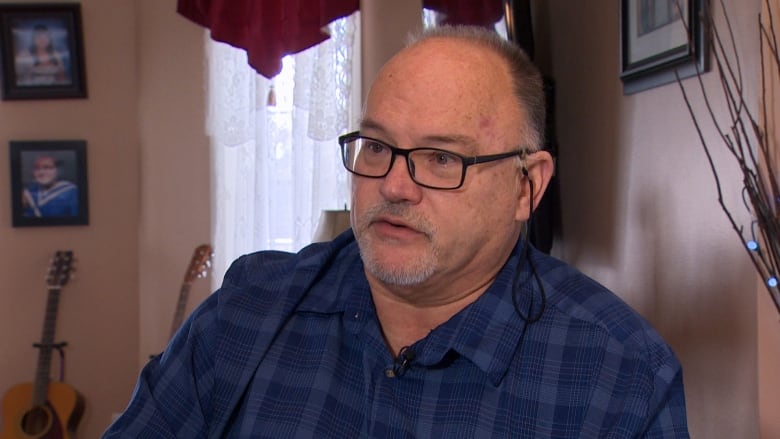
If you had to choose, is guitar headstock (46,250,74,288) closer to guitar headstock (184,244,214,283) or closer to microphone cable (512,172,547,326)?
guitar headstock (184,244,214,283)

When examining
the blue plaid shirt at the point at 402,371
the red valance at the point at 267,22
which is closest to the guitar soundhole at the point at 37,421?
the red valance at the point at 267,22

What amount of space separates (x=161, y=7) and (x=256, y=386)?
261 centimetres

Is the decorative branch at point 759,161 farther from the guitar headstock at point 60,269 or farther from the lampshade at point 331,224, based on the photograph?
the guitar headstock at point 60,269

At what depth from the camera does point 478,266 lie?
3.88 feet

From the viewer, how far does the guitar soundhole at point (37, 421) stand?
3262 millimetres

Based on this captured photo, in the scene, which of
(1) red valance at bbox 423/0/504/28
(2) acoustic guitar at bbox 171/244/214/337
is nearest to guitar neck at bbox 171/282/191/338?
(2) acoustic guitar at bbox 171/244/214/337

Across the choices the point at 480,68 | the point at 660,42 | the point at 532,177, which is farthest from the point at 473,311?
the point at 660,42

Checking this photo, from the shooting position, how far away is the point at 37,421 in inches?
129

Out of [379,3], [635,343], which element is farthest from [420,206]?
[379,3]

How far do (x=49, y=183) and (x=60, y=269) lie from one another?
339 mm

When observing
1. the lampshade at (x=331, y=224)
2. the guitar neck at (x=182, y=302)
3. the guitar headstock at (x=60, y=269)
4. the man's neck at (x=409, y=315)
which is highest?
the lampshade at (x=331, y=224)

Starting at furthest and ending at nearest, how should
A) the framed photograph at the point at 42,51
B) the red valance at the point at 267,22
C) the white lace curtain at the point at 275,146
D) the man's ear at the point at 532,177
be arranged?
the framed photograph at the point at 42,51, the white lace curtain at the point at 275,146, the red valance at the point at 267,22, the man's ear at the point at 532,177

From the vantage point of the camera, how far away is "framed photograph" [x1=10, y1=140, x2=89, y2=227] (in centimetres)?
340

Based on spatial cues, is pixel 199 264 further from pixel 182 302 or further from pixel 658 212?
pixel 658 212
